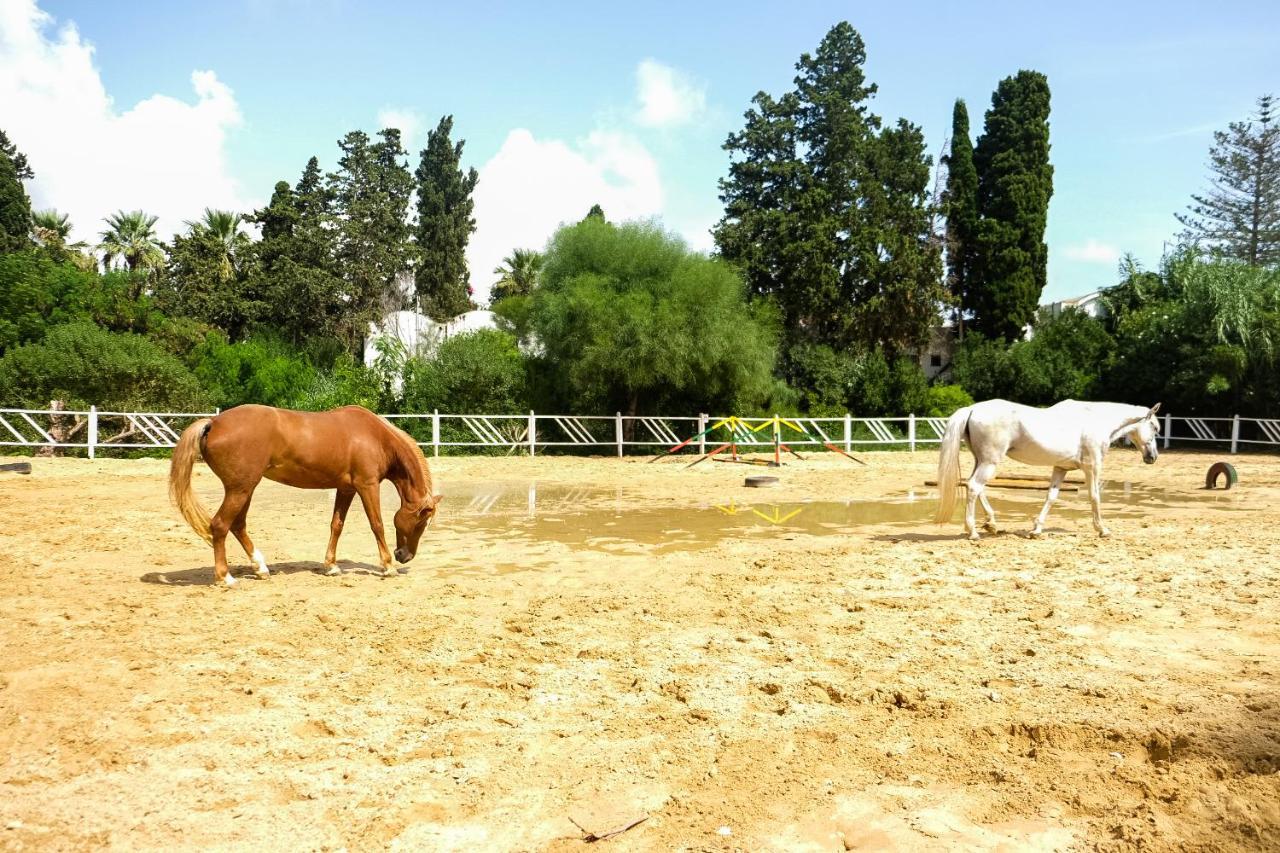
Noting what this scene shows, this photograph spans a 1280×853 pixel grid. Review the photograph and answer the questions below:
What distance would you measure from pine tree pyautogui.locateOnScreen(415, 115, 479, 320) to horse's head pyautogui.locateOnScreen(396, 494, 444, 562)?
34878mm

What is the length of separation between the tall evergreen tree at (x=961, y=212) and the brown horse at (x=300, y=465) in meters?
35.3

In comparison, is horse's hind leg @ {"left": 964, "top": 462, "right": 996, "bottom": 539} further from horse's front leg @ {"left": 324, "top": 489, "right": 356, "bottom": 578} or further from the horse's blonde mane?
horse's front leg @ {"left": 324, "top": 489, "right": 356, "bottom": 578}

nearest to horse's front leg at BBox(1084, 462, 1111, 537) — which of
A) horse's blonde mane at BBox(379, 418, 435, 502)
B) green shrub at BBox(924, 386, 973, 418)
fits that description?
horse's blonde mane at BBox(379, 418, 435, 502)

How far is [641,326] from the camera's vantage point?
77.6ft

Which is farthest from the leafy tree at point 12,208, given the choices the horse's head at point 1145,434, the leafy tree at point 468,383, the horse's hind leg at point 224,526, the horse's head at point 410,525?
the horse's head at point 1145,434

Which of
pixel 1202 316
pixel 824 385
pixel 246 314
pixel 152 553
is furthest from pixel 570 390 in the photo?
pixel 1202 316

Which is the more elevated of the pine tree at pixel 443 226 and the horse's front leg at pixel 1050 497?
the pine tree at pixel 443 226

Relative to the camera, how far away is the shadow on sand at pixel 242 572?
6516 millimetres

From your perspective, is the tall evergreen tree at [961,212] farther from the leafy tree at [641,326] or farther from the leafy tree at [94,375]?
the leafy tree at [94,375]

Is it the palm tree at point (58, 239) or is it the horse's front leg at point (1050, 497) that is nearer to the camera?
the horse's front leg at point (1050, 497)

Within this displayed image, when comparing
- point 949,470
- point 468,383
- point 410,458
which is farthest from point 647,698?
point 468,383

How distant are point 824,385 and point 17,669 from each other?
30.3m

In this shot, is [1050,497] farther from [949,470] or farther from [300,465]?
[300,465]

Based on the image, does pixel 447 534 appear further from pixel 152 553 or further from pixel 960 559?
pixel 960 559
